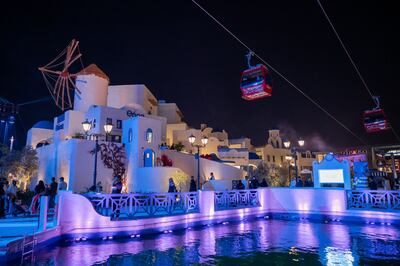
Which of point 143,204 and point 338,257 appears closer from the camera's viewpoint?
point 338,257

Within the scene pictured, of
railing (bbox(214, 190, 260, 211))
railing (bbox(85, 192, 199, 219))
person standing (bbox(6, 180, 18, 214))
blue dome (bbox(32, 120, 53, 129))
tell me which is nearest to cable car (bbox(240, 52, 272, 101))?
A: railing (bbox(85, 192, 199, 219))

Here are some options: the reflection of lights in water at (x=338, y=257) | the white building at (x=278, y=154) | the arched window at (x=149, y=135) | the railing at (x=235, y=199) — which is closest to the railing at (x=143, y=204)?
the railing at (x=235, y=199)

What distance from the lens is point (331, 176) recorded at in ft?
54.9

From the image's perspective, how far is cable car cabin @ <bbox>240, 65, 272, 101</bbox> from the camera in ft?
34.8

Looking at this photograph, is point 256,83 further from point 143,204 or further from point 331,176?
point 331,176

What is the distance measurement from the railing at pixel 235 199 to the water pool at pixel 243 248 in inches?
112

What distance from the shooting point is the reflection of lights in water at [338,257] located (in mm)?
7516

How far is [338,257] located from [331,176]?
374 inches

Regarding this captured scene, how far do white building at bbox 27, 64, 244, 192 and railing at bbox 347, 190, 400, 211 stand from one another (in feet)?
43.3

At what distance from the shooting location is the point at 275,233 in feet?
38.7

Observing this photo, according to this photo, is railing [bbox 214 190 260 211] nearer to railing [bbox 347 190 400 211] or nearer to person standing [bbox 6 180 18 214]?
railing [bbox 347 190 400 211]

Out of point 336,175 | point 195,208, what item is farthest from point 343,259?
point 336,175

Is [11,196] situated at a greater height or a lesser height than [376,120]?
lesser

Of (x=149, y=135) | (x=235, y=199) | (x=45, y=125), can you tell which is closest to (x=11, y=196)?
(x=235, y=199)
